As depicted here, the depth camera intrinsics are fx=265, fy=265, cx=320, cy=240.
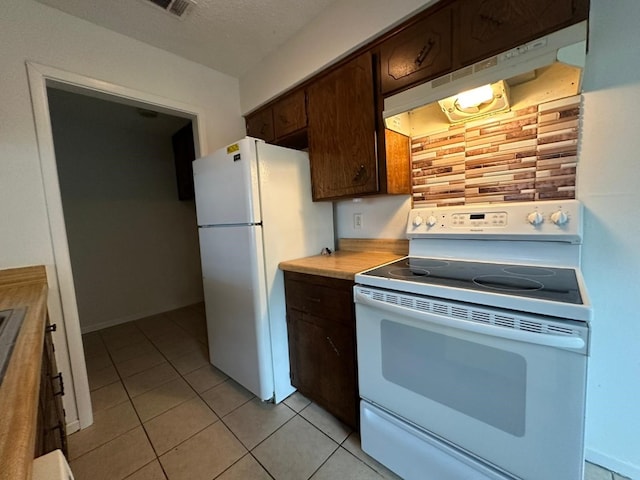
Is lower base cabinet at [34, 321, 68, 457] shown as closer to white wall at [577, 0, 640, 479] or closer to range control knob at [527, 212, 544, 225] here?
range control knob at [527, 212, 544, 225]

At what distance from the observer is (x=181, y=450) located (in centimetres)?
139

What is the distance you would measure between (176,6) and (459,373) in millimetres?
2322

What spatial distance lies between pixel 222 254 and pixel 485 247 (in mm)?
1565

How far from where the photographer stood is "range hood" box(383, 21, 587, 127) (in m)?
0.88

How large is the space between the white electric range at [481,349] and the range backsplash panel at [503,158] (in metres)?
0.13

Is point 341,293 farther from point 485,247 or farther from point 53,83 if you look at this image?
point 53,83

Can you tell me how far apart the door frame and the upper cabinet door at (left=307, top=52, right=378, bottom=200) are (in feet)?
4.39

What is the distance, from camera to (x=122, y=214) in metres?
3.25

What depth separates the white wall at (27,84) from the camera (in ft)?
4.49

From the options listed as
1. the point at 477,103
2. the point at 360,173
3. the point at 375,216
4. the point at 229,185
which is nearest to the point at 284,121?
the point at 229,185

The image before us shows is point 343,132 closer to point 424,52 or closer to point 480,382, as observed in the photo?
point 424,52

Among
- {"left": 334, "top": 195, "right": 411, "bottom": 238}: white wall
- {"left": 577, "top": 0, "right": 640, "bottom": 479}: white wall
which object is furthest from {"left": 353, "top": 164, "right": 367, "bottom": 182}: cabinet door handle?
{"left": 577, "top": 0, "right": 640, "bottom": 479}: white wall

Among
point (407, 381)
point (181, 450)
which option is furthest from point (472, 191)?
point (181, 450)

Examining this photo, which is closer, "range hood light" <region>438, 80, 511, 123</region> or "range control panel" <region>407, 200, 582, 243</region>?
"range control panel" <region>407, 200, 582, 243</region>
